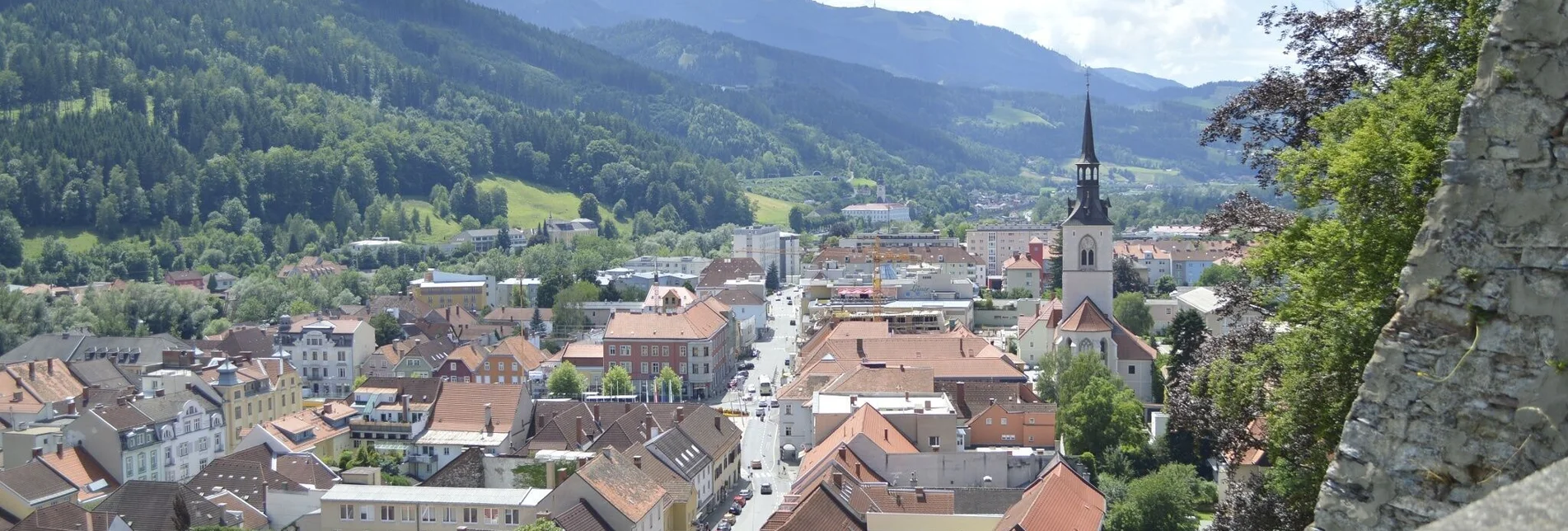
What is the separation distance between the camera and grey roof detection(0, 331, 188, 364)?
204ft

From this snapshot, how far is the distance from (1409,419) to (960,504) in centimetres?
2611

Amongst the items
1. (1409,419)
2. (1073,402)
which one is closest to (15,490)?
(1073,402)

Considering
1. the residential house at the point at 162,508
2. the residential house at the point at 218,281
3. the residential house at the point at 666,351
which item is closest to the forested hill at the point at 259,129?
the residential house at the point at 218,281

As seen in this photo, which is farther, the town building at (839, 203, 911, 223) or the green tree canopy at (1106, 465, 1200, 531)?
the town building at (839, 203, 911, 223)

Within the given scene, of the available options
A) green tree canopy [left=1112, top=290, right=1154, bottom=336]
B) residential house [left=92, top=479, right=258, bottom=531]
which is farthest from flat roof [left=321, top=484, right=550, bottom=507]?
green tree canopy [left=1112, top=290, right=1154, bottom=336]

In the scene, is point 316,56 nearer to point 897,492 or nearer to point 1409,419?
point 897,492

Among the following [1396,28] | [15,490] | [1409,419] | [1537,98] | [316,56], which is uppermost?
[316,56]

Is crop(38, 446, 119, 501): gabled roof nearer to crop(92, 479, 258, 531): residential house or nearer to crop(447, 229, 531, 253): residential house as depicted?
crop(92, 479, 258, 531): residential house

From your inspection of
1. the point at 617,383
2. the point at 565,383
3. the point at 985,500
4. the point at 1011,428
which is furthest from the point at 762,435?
the point at 985,500

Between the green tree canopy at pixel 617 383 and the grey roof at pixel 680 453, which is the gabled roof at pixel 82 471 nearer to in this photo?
the grey roof at pixel 680 453

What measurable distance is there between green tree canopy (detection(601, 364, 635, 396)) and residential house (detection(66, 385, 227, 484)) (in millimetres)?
14944

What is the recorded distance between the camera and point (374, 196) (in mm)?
133500

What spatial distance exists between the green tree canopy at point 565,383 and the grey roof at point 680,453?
17416 mm

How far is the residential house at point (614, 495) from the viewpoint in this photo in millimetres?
29812
